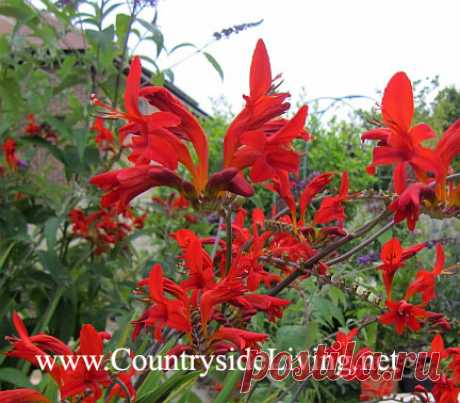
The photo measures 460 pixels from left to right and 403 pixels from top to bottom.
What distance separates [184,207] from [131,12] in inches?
52.3

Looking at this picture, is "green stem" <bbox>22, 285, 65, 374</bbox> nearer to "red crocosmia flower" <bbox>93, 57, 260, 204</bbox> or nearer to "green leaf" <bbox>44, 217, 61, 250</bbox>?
"green leaf" <bbox>44, 217, 61, 250</bbox>

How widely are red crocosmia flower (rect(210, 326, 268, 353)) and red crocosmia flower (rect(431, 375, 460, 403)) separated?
1.24 ft

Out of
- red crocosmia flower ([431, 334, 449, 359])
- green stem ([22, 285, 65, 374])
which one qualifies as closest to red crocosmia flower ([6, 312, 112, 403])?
red crocosmia flower ([431, 334, 449, 359])

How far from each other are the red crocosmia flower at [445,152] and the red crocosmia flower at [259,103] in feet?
0.64

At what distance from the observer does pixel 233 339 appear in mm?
752

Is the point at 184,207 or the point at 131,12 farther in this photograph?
the point at 184,207

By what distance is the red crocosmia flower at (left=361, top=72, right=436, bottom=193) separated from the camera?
2.02 ft

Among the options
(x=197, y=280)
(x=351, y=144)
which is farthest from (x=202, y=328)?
(x=351, y=144)

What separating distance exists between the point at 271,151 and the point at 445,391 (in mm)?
575

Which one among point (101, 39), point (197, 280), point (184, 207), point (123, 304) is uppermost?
point (101, 39)

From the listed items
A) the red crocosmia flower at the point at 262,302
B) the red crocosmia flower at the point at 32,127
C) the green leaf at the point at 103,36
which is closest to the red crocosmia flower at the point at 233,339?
the red crocosmia flower at the point at 262,302

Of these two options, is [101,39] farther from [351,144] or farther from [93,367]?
[351,144]

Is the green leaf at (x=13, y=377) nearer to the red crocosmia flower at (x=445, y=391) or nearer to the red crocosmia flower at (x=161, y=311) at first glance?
the red crocosmia flower at (x=161, y=311)

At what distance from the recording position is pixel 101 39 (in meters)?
1.66
